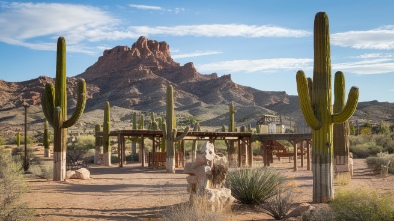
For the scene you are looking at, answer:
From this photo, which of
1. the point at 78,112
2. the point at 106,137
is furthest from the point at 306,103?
the point at 106,137

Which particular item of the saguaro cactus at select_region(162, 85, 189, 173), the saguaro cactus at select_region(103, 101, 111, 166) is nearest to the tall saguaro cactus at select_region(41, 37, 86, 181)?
the saguaro cactus at select_region(162, 85, 189, 173)

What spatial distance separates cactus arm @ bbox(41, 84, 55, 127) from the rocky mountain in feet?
201

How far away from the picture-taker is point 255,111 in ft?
294

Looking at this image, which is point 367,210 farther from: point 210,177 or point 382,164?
point 382,164

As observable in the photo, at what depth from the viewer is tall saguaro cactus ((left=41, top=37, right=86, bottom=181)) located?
1923 cm

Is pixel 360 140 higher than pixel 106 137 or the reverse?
the reverse

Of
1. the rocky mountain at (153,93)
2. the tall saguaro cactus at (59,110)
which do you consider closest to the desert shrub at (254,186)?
the tall saguaro cactus at (59,110)

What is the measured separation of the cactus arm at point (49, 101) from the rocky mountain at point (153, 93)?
6119 centimetres

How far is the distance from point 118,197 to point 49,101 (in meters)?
6.49

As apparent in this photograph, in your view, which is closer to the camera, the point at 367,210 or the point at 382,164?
the point at 367,210

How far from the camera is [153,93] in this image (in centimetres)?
11262

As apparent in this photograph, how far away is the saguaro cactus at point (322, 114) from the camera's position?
12805mm

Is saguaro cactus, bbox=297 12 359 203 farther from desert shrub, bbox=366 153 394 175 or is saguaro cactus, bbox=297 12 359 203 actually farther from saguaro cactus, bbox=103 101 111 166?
saguaro cactus, bbox=103 101 111 166

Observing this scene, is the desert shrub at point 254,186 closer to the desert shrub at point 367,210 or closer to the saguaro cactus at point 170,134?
the desert shrub at point 367,210
